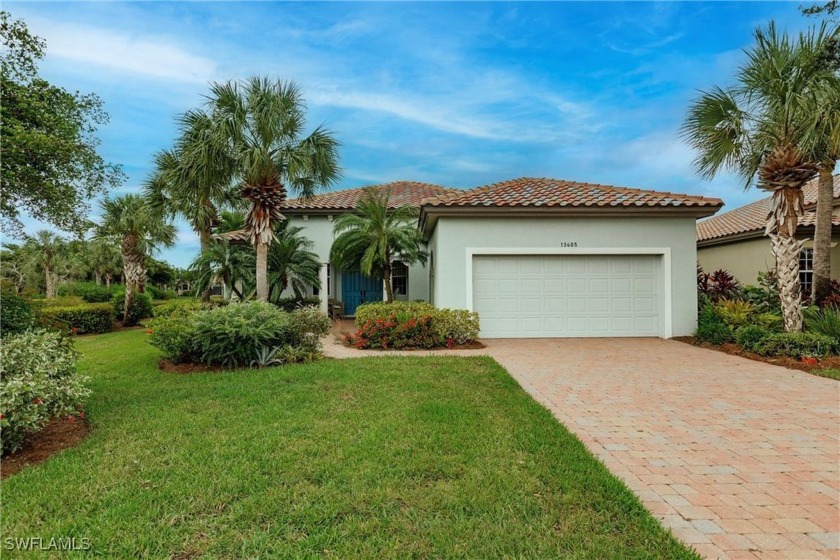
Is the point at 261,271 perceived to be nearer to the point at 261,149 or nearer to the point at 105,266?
the point at 261,149

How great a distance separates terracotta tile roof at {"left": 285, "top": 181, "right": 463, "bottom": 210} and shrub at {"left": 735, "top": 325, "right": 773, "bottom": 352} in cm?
1001

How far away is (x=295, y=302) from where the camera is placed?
1678 centimetres

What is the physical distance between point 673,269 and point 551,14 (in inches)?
299

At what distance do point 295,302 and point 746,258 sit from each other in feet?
59.3

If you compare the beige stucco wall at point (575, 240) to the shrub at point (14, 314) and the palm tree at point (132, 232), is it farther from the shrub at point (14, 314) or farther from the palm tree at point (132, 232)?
the palm tree at point (132, 232)

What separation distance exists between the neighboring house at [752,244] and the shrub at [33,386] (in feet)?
61.9

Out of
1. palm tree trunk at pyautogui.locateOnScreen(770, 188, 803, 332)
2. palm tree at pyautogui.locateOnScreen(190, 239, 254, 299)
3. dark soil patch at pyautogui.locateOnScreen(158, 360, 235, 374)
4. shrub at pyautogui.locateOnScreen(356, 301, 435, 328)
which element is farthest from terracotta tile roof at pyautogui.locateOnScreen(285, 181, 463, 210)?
palm tree trunk at pyautogui.locateOnScreen(770, 188, 803, 332)

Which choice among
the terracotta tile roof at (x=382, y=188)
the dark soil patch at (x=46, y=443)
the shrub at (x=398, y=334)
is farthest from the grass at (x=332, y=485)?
the terracotta tile roof at (x=382, y=188)

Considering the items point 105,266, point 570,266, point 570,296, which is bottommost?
point 570,296

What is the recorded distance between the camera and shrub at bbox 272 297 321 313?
16.5m

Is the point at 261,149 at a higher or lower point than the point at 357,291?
higher

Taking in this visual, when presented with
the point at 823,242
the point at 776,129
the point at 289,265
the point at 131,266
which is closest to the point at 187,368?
the point at 289,265

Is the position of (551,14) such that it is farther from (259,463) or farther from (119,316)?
(119,316)

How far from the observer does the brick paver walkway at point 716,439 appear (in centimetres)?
294
